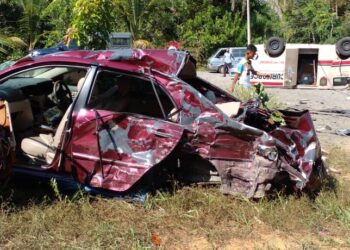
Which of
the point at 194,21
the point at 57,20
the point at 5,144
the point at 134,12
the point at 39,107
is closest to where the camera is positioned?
the point at 5,144

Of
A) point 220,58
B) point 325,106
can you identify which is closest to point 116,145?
point 325,106

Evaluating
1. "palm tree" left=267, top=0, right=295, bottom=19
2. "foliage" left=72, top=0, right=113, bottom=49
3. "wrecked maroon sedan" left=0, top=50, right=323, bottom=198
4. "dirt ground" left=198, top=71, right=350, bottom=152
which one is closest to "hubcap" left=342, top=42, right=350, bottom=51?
"dirt ground" left=198, top=71, right=350, bottom=152

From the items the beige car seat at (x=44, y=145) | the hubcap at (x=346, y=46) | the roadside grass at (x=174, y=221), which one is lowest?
the roadside grass at (x=174, y=221)

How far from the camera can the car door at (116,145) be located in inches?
179

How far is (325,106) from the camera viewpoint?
40.5 feet

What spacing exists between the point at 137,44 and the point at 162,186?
19.8m

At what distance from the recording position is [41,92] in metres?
5.71

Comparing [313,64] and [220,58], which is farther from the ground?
[313,64]

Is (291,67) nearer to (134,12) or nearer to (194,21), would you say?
(134,12)

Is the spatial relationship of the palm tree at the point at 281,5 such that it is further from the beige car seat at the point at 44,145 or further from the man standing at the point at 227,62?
the beige car seat at the point at 44,145

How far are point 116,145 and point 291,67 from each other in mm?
13012

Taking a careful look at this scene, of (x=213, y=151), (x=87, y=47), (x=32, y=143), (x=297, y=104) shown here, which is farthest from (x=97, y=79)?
(x=297, y=104)

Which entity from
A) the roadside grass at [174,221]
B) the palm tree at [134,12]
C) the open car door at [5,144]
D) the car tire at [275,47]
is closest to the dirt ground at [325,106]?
the car tire at [275,47]

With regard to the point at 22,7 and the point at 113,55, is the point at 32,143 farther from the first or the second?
the point at 22,7
